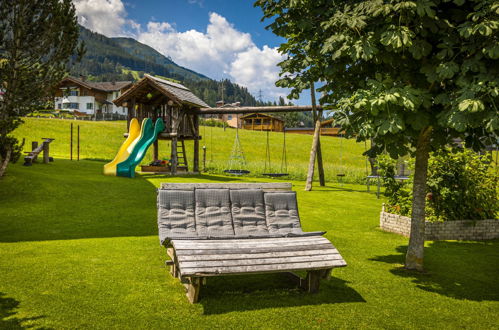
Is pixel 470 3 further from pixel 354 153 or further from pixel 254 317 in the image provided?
A: pixel 354 153

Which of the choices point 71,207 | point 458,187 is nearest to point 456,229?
point 458,187

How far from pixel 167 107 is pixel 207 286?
1869 cm

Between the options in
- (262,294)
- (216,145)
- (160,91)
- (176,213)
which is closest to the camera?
(262,294)

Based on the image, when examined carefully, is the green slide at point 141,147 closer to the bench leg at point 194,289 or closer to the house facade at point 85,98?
the bench leg at point 194,289

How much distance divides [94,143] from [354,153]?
1194 inches

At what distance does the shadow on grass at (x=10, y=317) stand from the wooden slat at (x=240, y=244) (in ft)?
6.38

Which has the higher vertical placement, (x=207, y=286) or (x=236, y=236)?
(x=236, y=236)

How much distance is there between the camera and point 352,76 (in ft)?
23.8

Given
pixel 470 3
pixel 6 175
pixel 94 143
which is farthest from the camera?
pixel 94 143

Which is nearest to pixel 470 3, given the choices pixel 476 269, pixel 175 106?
pixel 476 269

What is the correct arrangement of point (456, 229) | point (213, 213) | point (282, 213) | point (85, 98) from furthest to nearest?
point (85, 98), point (456, 229), point (282, 213), point (213, 213)

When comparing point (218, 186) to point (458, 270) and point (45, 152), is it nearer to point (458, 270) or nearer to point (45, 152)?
point (458, 270)

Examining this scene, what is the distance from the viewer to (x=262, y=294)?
20.2ft

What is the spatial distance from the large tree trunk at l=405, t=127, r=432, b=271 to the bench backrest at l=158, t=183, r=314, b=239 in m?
2.06
